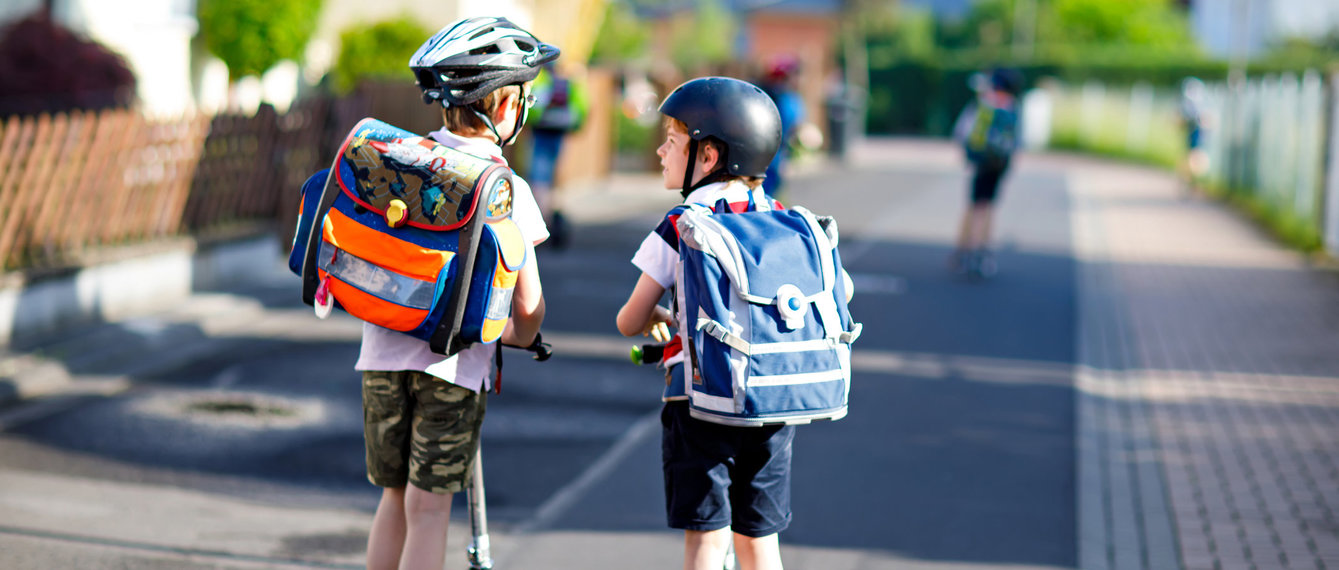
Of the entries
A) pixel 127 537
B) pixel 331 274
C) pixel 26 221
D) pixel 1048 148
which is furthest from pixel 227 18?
pixel 1048 148

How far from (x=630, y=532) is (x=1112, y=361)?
4653 mm

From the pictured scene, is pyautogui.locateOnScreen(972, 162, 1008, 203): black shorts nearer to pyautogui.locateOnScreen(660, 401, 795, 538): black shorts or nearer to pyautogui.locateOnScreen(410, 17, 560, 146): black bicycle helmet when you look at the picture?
pyautogui.locateOnScreen(660, 401, 795, 538): black shorts

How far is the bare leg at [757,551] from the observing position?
129 inches

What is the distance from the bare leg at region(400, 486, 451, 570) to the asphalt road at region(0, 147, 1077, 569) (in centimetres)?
122

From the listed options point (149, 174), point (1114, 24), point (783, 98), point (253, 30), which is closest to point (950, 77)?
point (1114, 24)

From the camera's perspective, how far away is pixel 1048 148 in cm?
3959

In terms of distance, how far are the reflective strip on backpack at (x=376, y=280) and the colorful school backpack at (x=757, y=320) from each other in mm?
560

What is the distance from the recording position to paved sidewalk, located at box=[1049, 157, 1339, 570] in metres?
5.07

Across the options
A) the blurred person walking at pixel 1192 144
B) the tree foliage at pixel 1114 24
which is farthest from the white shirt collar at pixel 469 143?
the tree foliage at pixel 1114 24

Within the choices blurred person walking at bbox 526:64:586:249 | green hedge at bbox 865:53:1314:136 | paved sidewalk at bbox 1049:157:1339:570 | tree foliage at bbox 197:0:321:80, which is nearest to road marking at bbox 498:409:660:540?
paved sidewalk at bbox 1049:157:1339:570

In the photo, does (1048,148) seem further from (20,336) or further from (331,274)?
(331,274)

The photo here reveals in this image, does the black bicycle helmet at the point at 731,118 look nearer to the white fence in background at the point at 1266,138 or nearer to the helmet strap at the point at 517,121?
the helmet strap at the point at 517,121

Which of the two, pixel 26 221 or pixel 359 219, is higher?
pixel 359 219

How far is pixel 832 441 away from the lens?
20.8 feet
